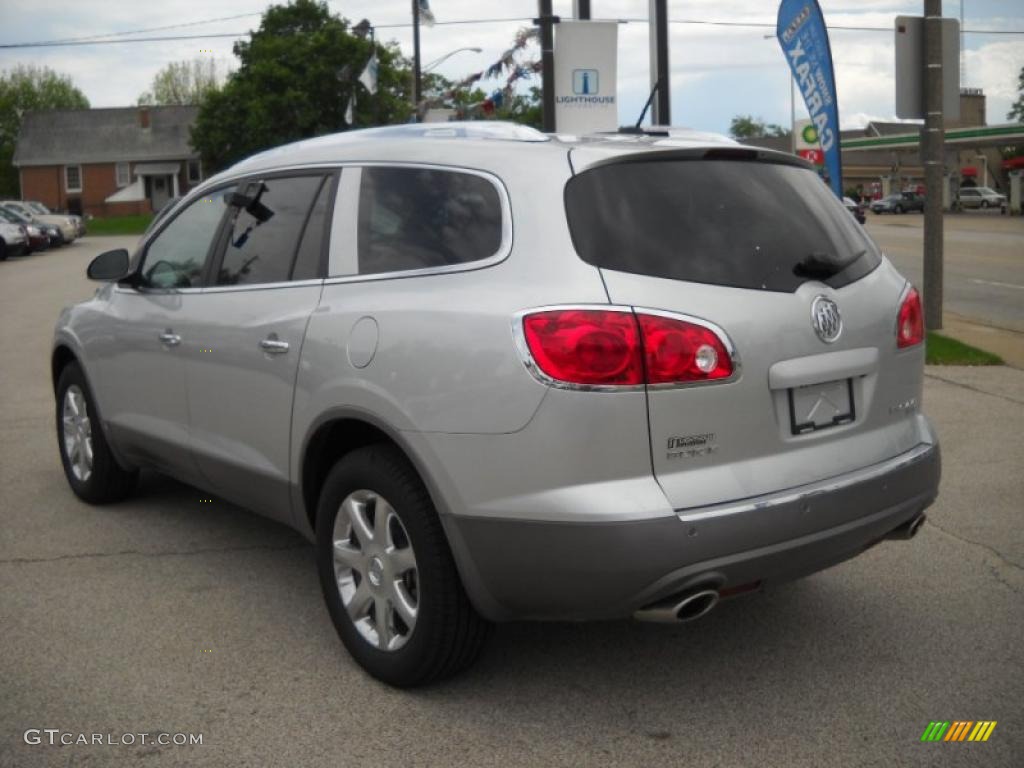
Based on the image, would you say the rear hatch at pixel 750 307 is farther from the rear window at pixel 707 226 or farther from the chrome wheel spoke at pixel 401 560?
the chrome wheel spoke at pixel 401 560

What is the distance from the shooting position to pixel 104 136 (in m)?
88.2

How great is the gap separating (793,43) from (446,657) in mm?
9380

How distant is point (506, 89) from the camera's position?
21844mm

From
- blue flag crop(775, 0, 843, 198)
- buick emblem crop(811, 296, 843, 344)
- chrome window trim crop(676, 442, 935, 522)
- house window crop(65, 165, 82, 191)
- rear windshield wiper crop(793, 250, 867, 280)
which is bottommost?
chrome window trim crop(676, 442, 935, 522)

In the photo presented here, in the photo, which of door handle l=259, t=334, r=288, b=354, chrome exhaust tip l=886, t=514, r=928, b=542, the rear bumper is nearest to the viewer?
the rear bumper

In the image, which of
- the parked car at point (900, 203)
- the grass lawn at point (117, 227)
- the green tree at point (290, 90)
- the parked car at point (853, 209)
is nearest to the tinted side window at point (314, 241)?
the parked car at point (853, 209)

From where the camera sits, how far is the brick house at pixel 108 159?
86.9 metres

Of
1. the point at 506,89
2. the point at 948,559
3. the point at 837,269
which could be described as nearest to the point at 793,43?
the point at 948,559

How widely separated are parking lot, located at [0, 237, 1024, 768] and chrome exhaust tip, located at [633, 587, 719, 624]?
39 centimetres

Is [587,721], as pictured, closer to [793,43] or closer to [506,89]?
Result: [793,43]

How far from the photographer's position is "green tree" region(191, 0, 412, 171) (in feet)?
204

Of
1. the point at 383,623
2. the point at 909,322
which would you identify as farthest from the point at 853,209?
the point at 383,623

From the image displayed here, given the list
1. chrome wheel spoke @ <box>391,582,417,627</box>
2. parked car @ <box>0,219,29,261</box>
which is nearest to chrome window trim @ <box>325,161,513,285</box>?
A: chrome wheel spoke @ <box>391,582,417,627</box>

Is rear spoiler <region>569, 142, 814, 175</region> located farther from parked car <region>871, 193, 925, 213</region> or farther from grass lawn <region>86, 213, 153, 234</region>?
parked car <region>871, 193, 925, 213</region>
